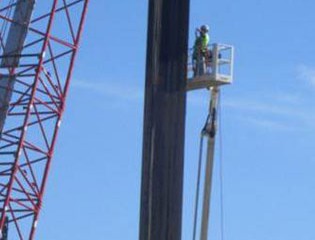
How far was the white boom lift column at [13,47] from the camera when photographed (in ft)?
183

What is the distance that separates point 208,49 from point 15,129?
24180 mm

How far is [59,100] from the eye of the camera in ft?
191

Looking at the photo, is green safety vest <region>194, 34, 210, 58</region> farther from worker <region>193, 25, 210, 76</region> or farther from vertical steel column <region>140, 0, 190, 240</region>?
vertical steel column <region>140, 0, 190, 240</region>

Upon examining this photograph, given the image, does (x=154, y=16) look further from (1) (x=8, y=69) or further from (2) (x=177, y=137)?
(1) (x=8, y=69)

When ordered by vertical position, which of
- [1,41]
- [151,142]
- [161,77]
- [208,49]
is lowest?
[151,142]

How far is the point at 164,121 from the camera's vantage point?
2627 cm

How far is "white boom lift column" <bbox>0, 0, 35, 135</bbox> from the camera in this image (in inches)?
2191

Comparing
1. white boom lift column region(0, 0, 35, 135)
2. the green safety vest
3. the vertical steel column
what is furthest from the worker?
white boom lift column region(0, 0, 35, 135)

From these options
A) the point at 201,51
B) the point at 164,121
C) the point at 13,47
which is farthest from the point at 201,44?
the point at 13,47

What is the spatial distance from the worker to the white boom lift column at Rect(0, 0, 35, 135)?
22296 mm

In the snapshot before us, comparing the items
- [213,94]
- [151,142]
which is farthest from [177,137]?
[213,94]

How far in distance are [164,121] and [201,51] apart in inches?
318

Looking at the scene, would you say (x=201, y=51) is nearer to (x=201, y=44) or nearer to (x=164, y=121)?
(x=201, y=44)

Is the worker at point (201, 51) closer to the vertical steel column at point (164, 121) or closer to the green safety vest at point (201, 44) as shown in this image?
the green safety vest at point (201, 44)
